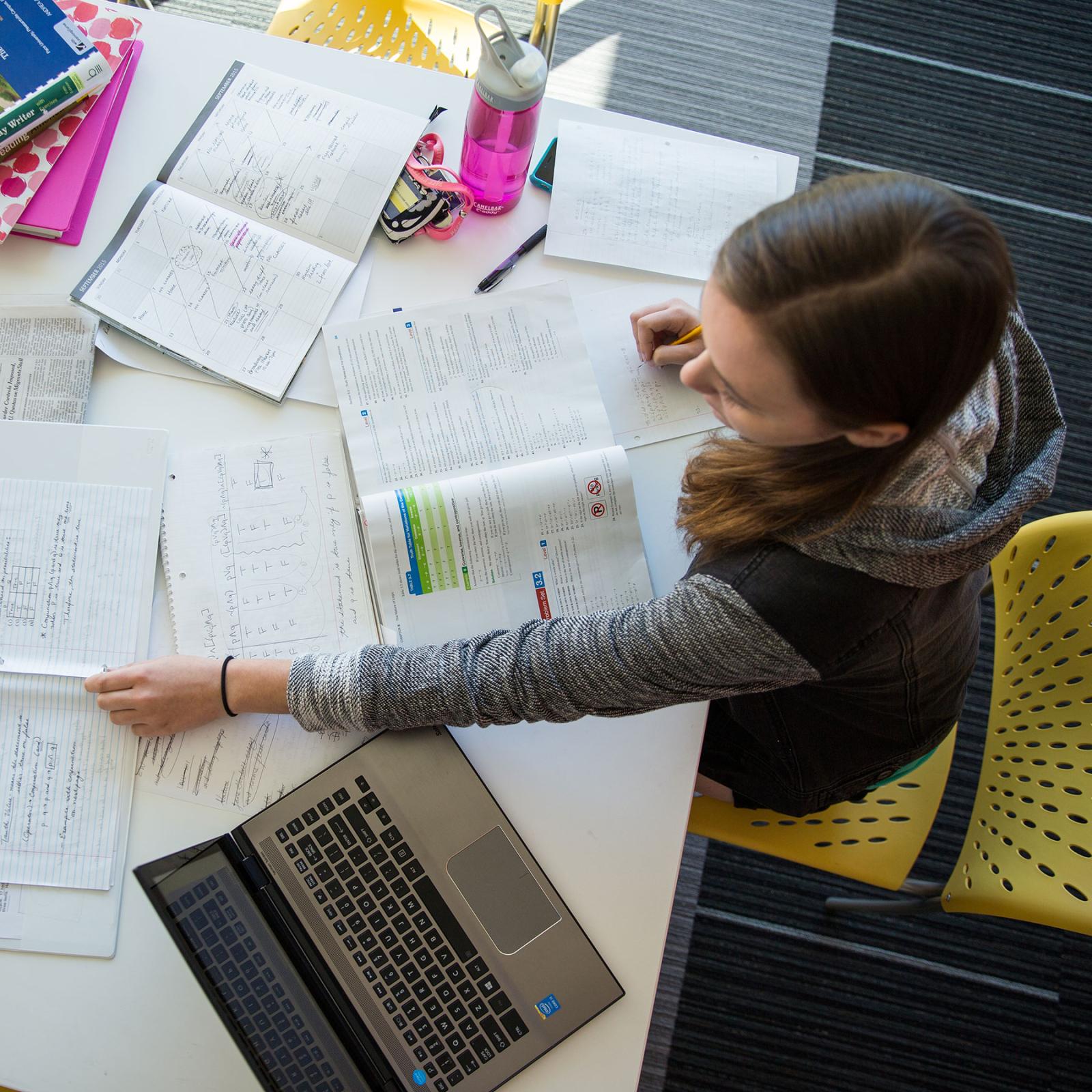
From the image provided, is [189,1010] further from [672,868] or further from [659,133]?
[659,133]

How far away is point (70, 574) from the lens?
894 millimetres

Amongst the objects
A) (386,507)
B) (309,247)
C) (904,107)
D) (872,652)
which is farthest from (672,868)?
(904,107)

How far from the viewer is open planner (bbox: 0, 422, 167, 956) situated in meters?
0.83

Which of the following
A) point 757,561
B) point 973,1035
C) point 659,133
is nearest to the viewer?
point 757,561

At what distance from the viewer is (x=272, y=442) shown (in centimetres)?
96

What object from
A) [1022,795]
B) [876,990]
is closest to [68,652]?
[1022,795]

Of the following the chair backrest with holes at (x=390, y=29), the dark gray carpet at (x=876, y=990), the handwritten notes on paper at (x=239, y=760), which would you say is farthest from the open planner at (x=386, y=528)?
the dark gray carpet at (x=876, y=990)

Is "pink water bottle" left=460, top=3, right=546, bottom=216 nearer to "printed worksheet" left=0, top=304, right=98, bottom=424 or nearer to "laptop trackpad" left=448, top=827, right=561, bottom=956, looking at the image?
"printed worksheet" left=0, top=304, right=98, bottom=424

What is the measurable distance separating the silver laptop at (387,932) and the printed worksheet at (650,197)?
0.60m

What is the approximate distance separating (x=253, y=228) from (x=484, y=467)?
382 mm

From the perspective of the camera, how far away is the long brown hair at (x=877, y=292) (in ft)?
1.99

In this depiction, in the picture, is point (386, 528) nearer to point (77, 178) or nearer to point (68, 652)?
point (68, 652)

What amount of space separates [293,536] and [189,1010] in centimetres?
44

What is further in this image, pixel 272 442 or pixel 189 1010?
pixel 272 442
